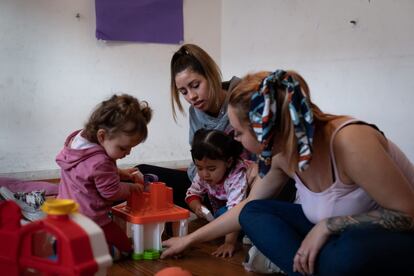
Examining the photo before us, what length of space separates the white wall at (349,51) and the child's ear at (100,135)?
1116 millimetres

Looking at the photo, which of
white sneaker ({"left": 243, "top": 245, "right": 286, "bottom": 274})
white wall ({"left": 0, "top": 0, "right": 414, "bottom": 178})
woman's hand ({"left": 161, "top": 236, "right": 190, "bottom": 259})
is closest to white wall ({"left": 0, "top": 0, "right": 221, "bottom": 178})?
white wall ({"left": 0, "top": 0, "right": 414, "bottom": 178})

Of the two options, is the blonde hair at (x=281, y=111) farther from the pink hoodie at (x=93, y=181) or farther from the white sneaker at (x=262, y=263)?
the pink hoodie at (x=93, y=181)

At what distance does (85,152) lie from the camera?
50.3 inches

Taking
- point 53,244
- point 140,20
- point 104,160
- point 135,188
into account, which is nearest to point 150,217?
point 135,188

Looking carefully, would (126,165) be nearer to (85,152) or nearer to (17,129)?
(17,129)

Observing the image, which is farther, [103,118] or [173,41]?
[173,41]

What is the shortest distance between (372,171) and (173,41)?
193cm

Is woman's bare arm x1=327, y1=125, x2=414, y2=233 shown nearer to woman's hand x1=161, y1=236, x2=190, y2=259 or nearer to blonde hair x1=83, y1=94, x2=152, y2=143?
woman's hand x1=161, y1=236, x2=190, y2=259

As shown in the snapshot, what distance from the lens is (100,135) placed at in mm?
1292

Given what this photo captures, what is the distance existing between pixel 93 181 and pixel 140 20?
1.38m

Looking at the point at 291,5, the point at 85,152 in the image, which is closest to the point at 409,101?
the point at 291,5

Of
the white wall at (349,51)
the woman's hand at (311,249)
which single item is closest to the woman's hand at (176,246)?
the woman's hand at (311,249)

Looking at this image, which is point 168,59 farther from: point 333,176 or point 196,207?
point 333,176

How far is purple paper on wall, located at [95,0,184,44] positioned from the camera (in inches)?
90.7
